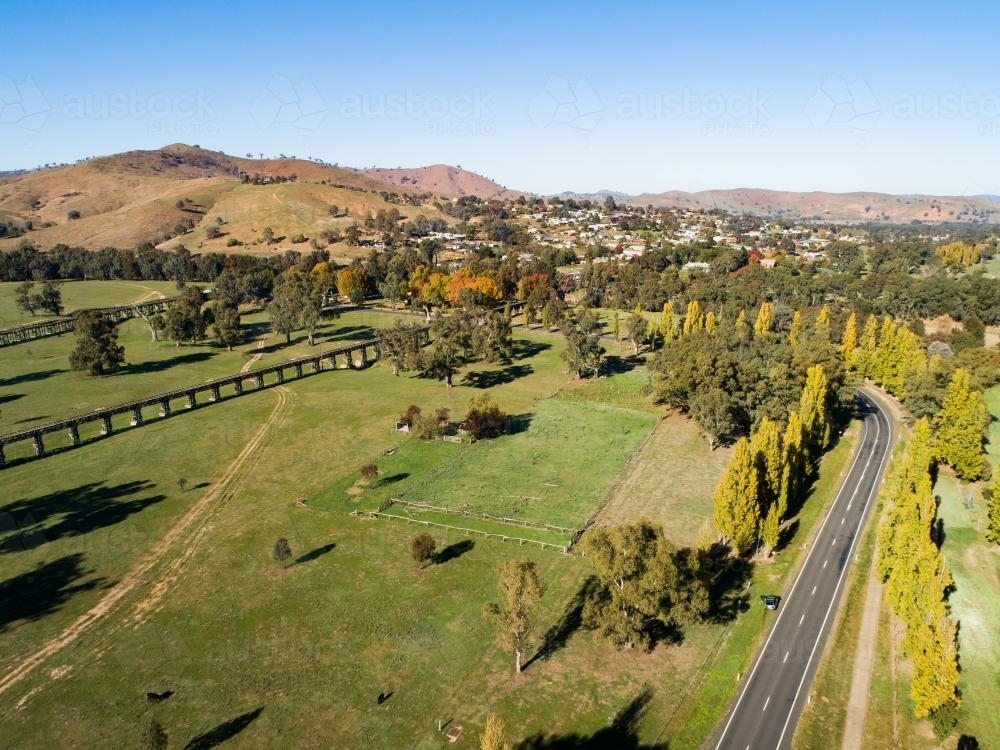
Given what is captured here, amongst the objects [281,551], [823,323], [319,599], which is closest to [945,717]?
[319,599]

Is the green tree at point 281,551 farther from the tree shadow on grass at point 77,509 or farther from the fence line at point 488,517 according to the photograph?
the tree shadow on grass at point 77,509

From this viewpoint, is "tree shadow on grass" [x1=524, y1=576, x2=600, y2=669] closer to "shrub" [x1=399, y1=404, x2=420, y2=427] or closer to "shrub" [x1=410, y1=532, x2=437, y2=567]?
"shrub" [x1=410, y1=532, x2=437, y2=567]

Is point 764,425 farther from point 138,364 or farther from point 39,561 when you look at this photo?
point 138,364

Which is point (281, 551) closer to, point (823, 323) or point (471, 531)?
point (471, 531)

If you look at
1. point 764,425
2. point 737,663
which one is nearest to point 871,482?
point 764,425

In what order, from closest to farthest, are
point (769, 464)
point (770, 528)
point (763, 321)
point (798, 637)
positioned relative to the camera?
point (798, 637), point (770, 528), point (769, 464), point (763, 321)

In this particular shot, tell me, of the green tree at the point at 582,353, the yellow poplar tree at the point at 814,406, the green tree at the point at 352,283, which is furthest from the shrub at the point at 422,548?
the green tree at the point at 352,283
